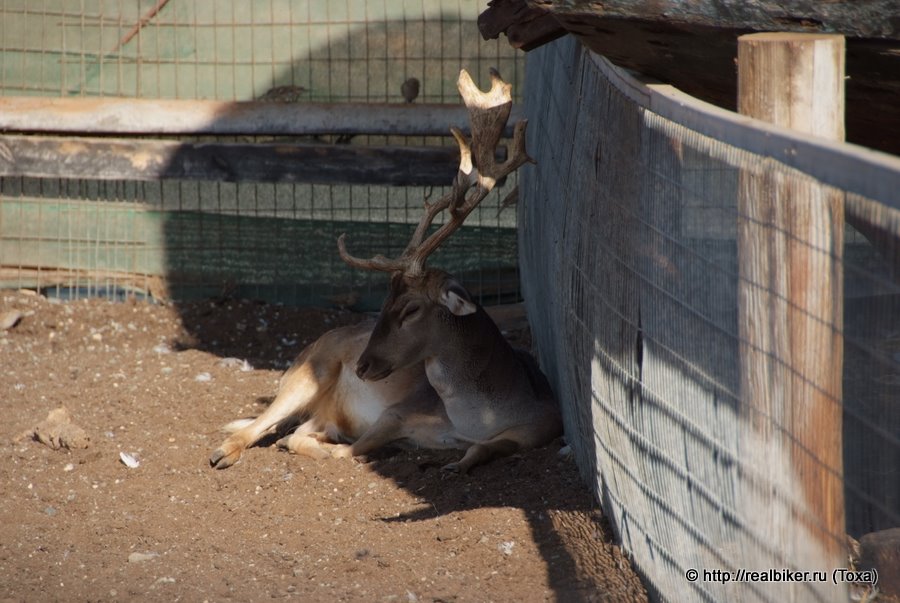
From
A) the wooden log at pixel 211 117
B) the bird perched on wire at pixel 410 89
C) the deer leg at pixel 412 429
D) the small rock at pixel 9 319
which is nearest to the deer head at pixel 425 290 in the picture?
the deer leg at pixel 412 429

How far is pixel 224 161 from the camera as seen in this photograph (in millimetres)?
8922

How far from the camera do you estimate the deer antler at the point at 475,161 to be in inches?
228

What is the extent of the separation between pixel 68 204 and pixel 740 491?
759 cm

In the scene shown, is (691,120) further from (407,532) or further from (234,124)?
(234,124)

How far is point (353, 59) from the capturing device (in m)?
9.25

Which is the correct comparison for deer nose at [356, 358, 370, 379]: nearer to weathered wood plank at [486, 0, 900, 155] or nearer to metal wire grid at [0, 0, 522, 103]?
weathered wood plank at [486, 0, 900, 155]

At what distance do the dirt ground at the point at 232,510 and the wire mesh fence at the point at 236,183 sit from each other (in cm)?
133

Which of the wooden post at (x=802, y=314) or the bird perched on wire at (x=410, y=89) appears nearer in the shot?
the wooden post at (x=802, y=314)

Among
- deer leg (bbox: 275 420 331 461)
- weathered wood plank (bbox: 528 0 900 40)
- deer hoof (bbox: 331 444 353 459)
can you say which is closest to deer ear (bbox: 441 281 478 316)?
deer hoof (bbox: 331 444 353 459)

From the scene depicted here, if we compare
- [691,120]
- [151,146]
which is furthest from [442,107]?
[691,120]

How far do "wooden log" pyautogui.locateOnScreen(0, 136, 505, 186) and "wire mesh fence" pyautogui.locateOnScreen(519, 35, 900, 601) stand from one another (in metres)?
4.03

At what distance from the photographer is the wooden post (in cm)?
250

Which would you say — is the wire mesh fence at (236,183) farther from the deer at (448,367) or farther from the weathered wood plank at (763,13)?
the weathered wood plank at (763,13)

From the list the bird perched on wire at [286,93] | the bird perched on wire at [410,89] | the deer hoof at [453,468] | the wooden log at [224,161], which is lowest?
the deer hoof at [453,468]
